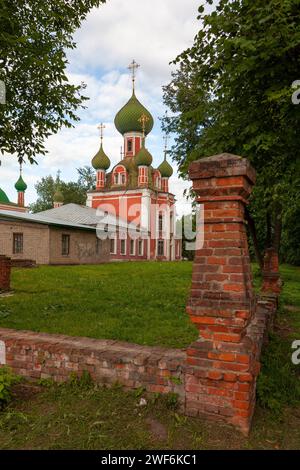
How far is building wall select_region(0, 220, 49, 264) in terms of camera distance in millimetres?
18719

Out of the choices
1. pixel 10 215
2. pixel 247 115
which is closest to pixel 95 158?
pixel 10 215

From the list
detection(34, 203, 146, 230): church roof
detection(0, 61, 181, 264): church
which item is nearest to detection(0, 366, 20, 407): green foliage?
detection(0, 61, 181, 264): church

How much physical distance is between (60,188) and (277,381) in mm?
50222

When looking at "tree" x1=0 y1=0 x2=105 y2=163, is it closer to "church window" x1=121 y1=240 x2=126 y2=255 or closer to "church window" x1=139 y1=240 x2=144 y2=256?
"church window" x1=121 y1=240 x2=126 y2=255

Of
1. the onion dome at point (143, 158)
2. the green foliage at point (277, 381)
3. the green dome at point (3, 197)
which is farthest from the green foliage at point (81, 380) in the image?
the onion dome at point (143, 158)

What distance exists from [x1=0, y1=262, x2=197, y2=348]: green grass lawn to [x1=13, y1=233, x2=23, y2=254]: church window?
8388 millimetres

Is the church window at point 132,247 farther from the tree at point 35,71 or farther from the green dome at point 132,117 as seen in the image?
the tree at point 35,71

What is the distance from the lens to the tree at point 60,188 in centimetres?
5171

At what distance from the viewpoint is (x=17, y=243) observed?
1939 cm

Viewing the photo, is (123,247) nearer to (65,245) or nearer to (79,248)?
(79,248)

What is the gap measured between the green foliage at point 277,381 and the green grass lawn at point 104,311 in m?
1.17

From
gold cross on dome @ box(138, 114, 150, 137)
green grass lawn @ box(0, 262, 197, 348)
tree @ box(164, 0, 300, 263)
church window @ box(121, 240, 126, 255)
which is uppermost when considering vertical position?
gold cross on dome @ box(138, 114, 150, 137)

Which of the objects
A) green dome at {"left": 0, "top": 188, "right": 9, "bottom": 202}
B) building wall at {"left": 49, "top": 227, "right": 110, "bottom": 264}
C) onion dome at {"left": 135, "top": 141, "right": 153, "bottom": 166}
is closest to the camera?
building wall at {"left": 49, "top": 227, "right": 110, "bottom": 264}
